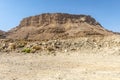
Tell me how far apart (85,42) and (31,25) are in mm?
78784

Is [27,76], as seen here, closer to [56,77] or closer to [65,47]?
[56,77]

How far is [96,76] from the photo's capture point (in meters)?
10.1

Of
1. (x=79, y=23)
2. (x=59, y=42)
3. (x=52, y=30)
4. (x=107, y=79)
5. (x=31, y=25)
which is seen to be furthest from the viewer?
(x=31, y=25)

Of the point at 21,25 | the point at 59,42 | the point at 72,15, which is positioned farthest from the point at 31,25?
the point at 59,42

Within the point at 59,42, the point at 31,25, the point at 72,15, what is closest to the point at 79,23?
the point at 72,15

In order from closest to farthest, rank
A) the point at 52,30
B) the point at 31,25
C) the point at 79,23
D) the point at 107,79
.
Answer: the point at 107,79 < the point at 52,30 < the point at 79,23 < the point at 31,25

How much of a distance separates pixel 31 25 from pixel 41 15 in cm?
556

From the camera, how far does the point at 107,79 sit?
31.0 ft

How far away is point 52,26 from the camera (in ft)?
303

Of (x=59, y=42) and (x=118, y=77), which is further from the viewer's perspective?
(x=59, y=42)

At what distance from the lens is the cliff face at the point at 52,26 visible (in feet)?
278

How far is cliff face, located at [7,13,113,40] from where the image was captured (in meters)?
84.8

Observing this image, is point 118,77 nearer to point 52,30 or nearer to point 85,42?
point 85,42

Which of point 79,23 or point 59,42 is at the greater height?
point 79,23
